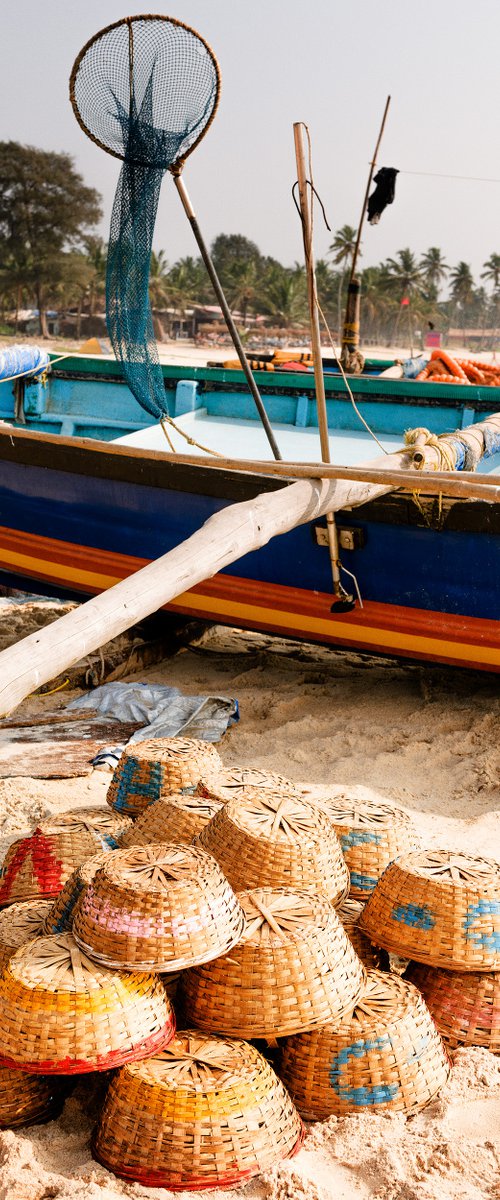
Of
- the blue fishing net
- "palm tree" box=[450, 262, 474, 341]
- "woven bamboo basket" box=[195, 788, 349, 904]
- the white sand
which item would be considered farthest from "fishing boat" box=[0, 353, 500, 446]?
"palm tree" box=[450, 262, 474, 341]

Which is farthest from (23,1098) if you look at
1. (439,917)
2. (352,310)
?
(352,310)

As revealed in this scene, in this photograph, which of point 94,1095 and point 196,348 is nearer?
point 94,1095

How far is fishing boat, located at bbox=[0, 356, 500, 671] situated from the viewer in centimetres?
493

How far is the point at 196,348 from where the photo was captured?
46.0 metres

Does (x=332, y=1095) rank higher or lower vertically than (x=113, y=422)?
lower

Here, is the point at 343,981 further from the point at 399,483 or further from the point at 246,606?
the point at 246,606

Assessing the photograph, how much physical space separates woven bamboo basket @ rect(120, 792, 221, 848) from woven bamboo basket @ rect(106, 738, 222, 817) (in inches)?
8.1

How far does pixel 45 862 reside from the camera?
108 inches

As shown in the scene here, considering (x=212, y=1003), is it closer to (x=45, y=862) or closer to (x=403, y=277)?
(x=45, y=862)

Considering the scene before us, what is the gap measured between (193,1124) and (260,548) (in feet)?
12.0

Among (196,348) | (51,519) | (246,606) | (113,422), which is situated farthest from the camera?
(196,348)

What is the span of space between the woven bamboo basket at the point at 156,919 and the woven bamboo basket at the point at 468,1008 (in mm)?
635

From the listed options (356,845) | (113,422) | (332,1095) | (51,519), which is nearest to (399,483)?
(356,845)

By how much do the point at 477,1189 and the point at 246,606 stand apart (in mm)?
3894
